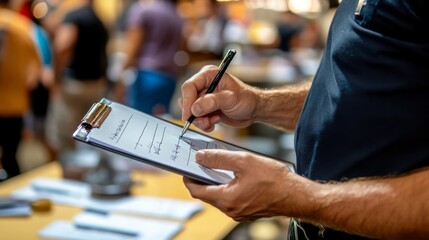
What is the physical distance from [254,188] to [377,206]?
21 centimetres

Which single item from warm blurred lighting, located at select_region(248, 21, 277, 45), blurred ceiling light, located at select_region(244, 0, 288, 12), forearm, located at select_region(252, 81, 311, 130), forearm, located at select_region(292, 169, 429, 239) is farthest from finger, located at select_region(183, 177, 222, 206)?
blurred ceiling light, located at select_region(244, 0, 288, 12)

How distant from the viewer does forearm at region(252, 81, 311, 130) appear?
5.07 ft

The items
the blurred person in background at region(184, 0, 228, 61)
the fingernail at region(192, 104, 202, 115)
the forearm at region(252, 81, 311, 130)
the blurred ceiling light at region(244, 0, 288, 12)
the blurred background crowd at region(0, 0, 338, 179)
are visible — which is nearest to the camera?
the fingernail at region(192, 104, 202, 115)

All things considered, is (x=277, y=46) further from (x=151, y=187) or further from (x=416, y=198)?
(x=416, y=198)

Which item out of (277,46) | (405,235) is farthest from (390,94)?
(277,46)

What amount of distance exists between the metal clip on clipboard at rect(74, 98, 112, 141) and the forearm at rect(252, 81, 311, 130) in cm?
41

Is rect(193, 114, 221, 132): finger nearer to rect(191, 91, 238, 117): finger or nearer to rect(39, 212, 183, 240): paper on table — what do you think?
rect(191, 91, 238, 117): finger

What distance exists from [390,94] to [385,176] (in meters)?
0.15

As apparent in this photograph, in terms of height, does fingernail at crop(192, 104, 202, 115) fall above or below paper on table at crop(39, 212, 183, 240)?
above

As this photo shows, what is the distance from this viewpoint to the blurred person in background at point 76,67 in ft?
15.0

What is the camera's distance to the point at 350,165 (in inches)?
47.1

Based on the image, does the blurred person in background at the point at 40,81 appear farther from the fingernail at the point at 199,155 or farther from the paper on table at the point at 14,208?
the fingernail at the point at 199,155

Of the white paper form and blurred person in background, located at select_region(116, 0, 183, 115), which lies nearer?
the white paper form

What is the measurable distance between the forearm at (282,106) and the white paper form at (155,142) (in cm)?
21
